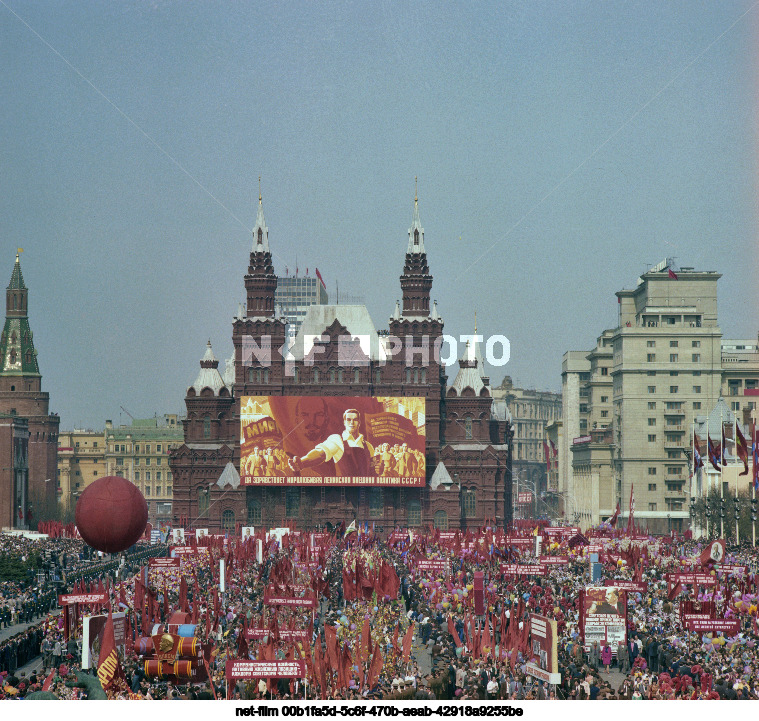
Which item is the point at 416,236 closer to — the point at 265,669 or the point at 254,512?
the point at 254,512

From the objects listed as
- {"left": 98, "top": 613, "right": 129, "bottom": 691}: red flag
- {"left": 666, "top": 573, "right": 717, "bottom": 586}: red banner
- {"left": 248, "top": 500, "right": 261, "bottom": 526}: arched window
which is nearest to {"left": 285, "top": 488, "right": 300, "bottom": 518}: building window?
{"left": 248, "top": 500, "right": 261, "bottom": 526}: arched window

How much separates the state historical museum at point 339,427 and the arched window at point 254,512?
0.08 meters

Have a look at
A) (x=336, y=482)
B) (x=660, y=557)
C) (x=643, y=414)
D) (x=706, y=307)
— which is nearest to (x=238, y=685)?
(x=660, y=557)

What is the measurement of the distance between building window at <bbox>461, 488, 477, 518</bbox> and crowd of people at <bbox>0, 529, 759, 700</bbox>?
4306 cm

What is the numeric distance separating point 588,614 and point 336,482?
66.8 m

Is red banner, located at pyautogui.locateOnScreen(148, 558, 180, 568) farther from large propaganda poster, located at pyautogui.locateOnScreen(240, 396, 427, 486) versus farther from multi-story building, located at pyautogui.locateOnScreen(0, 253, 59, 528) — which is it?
multi-story building, located at pyautogui.locateOnScreen(0, 253, 59, 528)

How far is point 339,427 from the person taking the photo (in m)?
105

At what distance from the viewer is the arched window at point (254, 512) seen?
111 metres

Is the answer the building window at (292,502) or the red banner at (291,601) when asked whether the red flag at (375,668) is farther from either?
the building window at (292,502)

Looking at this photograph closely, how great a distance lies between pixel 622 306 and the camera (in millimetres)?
143750

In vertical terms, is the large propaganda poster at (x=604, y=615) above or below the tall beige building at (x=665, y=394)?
below

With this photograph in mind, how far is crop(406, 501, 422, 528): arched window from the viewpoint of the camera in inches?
4311

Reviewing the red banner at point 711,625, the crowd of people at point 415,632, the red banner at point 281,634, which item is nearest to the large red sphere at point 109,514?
the crowd of people at point 415,632

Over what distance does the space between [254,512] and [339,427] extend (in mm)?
11393
